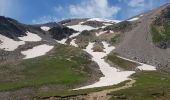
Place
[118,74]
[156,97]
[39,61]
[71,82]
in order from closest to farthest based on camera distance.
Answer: [156,97], [71,82], [118,74], [39,61]

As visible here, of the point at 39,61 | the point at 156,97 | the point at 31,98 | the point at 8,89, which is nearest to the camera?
the point at 156,97

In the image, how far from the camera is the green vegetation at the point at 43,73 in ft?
516

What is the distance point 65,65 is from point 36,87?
41323mm

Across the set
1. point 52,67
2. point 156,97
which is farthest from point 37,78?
point 156,97

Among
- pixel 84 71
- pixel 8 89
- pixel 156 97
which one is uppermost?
pixel 84 71

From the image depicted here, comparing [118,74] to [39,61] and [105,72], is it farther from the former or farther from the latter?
[39,61]

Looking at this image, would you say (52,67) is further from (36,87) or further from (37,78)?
(36,87)

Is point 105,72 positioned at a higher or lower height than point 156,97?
higher

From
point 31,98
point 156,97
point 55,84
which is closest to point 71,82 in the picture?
point 55,84

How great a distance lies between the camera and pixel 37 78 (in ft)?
545

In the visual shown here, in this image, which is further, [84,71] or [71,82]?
[84,71]

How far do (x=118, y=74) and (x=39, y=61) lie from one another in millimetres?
40054

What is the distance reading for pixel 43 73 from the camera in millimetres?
174750

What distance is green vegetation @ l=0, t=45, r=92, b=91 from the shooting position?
157 metres
